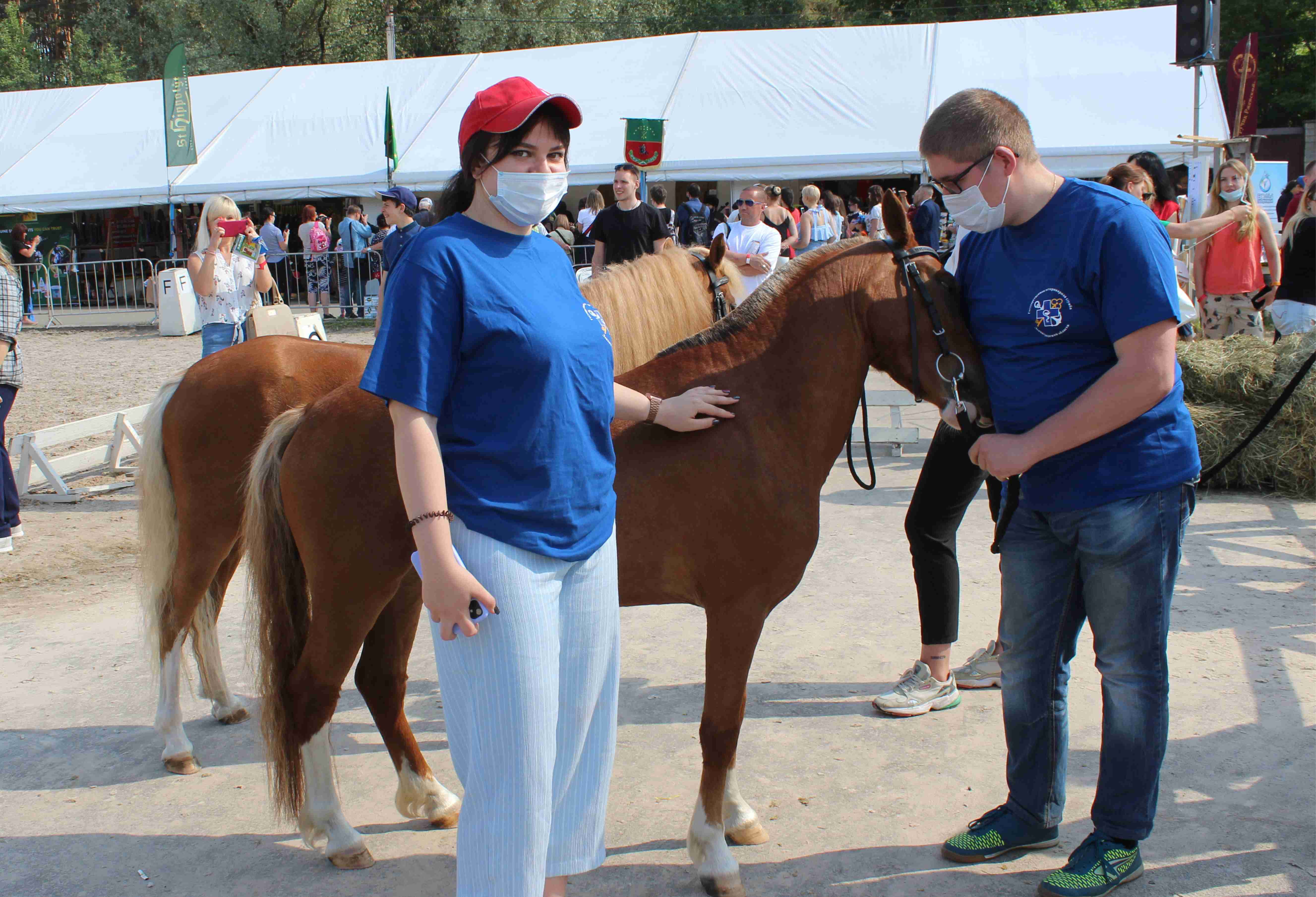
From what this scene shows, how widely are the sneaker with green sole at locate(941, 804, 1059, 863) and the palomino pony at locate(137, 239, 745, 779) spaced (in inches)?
75.8

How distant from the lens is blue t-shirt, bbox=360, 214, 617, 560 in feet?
5.62

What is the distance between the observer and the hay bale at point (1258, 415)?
247 inches

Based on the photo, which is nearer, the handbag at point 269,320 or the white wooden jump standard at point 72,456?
the handbag at point 269,320

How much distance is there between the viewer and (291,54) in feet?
113

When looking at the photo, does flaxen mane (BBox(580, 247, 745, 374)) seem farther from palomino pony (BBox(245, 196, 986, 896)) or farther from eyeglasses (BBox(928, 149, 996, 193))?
eyeglasses (BBox(928, 149, 996, 193))

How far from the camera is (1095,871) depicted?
250 centimetres

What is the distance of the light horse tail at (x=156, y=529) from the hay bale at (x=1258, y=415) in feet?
19.4

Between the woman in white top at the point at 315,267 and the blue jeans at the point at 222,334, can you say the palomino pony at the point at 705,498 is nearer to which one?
the blue jeans at the point at 222,334

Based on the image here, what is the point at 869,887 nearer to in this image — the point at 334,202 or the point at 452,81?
the point at 452,81

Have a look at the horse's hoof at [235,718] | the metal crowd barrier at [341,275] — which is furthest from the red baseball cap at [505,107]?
the metal crowd barrier at [341,275]

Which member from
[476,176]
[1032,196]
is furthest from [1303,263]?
[476,176]

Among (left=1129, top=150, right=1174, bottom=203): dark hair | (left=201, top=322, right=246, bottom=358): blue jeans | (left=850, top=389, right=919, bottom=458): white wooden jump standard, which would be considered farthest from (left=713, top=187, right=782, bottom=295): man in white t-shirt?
(left=201, top=322, right=246, bottom=358): blue jeans

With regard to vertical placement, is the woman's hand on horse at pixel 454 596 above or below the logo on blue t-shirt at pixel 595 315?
below

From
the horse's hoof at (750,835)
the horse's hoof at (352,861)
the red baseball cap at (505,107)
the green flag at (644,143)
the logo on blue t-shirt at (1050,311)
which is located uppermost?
the green flag at (644,143)
